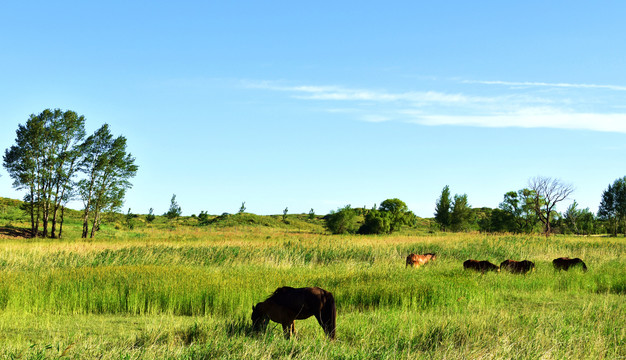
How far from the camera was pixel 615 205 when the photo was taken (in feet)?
278

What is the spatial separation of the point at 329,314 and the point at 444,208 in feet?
226

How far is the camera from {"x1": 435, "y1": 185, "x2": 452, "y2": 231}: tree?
7081 cm

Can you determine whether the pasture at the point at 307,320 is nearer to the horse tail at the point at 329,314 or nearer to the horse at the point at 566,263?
the horse tail at the point at 329,314

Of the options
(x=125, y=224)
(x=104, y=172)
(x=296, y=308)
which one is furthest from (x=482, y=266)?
(x=125, y=224)

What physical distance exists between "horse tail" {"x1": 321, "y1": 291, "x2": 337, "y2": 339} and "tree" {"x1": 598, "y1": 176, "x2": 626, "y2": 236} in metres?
92.1

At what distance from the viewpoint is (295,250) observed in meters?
23.1

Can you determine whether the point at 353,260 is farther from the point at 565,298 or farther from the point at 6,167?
the point at 6,167

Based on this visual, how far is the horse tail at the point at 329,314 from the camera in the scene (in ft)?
19.1

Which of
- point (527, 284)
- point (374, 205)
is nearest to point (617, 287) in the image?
point (527, 284)

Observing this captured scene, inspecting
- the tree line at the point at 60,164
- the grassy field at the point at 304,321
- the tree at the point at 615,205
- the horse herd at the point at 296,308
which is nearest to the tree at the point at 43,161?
the tree line at the point at 60,164

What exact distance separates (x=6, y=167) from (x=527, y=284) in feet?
156

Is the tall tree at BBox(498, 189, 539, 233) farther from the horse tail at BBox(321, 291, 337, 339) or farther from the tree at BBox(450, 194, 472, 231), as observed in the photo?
the horse tail at BBox(321, 291, 337, 339)

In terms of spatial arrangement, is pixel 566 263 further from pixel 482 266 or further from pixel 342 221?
pixel 342 221

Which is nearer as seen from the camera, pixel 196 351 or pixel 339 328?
pixel 196 351
